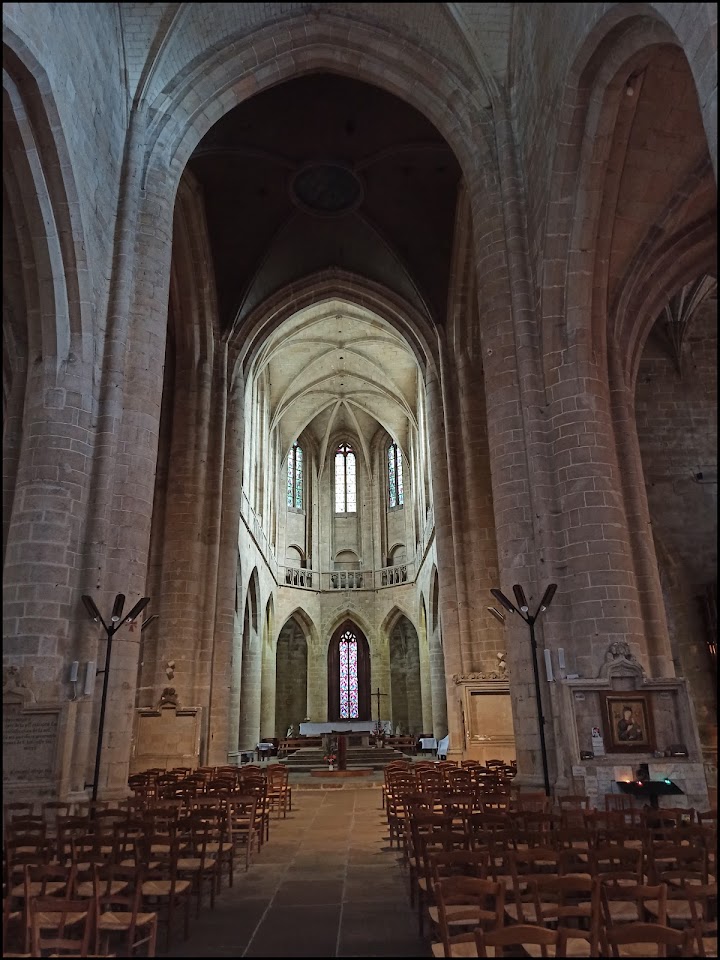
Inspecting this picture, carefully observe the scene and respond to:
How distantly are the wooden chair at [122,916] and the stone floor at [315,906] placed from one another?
385 millimetres

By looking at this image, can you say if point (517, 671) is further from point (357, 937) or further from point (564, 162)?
point (564, 162)

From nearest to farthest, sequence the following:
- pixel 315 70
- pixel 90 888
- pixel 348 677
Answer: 1. pixel 90 888
2. pixel 315 70
3. pixel 348 677

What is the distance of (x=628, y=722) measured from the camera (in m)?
9.23

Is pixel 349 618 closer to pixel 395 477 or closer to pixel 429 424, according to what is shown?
pixel 395 477

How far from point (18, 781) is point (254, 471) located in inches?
710

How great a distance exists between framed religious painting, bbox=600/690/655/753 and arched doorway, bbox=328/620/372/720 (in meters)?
23.7

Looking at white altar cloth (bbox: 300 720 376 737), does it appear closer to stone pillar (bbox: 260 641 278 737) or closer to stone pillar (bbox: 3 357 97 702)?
stone pillar (bbox: 260 641 278 737)

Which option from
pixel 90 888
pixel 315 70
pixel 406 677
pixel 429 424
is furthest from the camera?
pixel 406 677

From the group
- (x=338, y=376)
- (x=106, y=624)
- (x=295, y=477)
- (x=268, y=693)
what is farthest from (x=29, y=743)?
(x=295, y=477)

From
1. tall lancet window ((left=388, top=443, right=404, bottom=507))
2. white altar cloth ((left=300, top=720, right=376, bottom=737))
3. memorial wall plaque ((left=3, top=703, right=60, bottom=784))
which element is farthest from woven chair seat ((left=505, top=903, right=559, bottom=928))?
tall lancet window ((left=388, top=443, right=404, bottom=507))

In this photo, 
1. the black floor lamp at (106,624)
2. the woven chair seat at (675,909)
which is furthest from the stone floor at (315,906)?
the black floor lamp at (106,624)

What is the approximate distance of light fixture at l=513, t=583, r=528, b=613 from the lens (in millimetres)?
10250

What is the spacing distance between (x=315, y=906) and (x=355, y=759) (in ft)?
59.3

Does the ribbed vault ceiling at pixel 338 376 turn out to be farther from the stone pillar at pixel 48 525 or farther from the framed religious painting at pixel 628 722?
the framed religious painting at pixel 628 722
